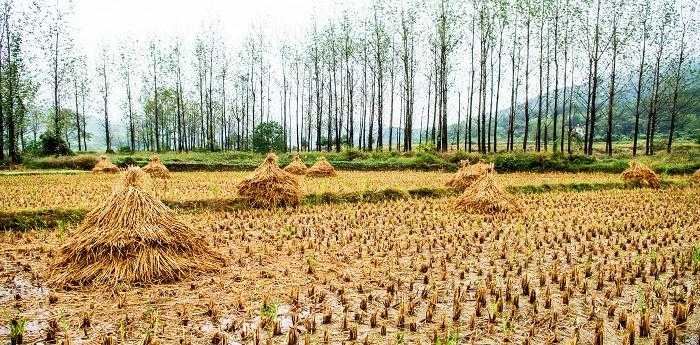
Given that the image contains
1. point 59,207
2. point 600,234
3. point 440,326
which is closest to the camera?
point 440,326

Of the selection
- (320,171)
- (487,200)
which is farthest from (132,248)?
(320,171)

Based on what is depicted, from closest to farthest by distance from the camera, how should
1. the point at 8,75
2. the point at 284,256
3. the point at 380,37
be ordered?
1. the point at 284,256
2. the point at 8,75
3. the point at 380,37

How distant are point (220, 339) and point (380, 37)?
3927 centimetres

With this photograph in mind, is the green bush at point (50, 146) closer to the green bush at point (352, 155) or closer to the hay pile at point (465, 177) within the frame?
the green bush at point (352, 155)

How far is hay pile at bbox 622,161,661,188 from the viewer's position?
17.5 meters

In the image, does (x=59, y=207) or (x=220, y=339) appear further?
(x=59, y=207)

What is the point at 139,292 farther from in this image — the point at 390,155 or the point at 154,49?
the point at 154,49

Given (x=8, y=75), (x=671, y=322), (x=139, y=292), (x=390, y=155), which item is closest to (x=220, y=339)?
(x=139, y=292)

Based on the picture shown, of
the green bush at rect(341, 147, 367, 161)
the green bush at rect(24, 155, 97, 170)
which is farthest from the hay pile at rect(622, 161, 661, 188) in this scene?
the green bush at rect(24, 155, 97, 170)

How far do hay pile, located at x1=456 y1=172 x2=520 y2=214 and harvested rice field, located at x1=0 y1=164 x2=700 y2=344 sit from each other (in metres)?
1.29

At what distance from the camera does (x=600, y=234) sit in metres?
8.54

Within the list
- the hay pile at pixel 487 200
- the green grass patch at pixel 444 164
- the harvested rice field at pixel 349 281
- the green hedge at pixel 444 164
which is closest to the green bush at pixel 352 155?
the green grass patch at pixel 444 164

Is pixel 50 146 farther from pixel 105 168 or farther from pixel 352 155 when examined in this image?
pixel 352 155

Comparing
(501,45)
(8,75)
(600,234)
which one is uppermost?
(501,45)
